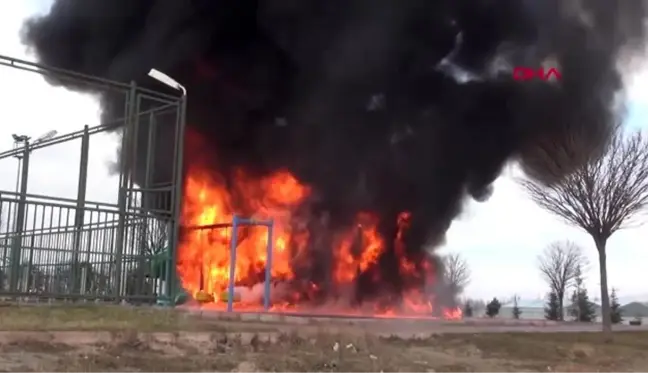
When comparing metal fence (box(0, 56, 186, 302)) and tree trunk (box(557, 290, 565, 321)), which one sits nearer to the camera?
Answer: metal fence (box(0, 56, 186, 302))

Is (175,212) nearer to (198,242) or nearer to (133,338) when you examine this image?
(133,338)

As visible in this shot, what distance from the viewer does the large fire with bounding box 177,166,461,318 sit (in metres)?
22.1

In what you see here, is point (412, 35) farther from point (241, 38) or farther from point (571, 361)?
point (571, 361)

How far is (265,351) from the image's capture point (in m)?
8.49

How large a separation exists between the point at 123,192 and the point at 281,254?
42.7 ft

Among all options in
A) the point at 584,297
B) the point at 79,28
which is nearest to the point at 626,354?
the point at 79,28

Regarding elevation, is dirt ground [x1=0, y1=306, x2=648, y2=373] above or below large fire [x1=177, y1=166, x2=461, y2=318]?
below

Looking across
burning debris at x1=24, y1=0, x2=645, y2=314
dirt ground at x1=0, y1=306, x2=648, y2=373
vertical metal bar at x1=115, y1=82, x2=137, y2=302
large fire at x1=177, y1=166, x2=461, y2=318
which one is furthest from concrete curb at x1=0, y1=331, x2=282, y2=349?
burning debris at x1=24, y1=0, x2=645, y2=314

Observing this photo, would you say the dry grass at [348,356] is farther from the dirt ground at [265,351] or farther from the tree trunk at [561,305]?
the tree trunk at [561,305]

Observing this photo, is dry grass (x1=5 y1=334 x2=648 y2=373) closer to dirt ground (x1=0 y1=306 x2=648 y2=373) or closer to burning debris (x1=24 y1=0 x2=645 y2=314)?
dirt ground (x1=0 y1=306 x2=648 y2=373)

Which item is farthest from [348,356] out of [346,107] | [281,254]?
[281,254]

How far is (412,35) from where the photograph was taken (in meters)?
24.0

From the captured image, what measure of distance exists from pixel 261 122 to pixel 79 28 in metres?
6.54

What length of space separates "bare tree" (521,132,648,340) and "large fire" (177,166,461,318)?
918cm
